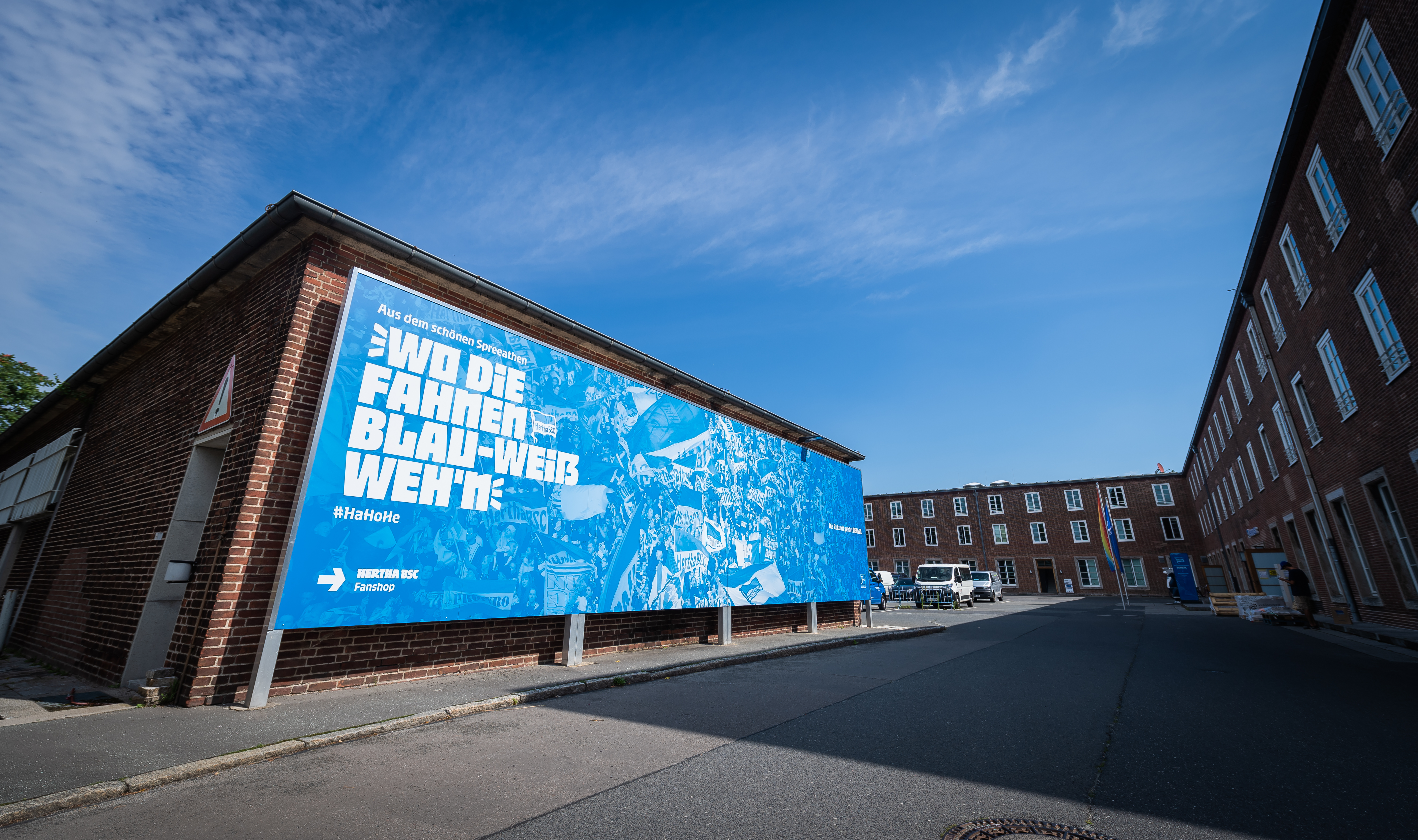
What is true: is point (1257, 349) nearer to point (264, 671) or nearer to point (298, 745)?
point (298, 745)

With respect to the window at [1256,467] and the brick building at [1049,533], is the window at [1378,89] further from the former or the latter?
the brick building at [1049,533]

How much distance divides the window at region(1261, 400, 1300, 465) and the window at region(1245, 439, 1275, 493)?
304cm

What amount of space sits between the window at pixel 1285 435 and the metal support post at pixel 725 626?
60.8ft

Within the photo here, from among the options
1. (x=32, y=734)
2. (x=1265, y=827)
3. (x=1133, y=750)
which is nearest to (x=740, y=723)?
(x=1133, y=750)

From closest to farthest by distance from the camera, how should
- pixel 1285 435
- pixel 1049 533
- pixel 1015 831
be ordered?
1. pixel 1015 831
2. pixel 1285 435
3. pixel 1049 533

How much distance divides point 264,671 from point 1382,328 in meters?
19.4

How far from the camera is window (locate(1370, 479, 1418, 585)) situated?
12.0 meters

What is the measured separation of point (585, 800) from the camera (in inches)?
133

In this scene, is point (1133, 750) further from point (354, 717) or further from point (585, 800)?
point (354, 717)

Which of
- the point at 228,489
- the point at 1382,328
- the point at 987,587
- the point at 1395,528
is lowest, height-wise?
the point at 987,587

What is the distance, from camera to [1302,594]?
52.5 feet

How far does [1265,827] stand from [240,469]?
8.80 meters

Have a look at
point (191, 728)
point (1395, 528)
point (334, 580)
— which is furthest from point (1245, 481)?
point (191, 728)

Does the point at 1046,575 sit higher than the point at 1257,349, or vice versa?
the point at 1257,349
